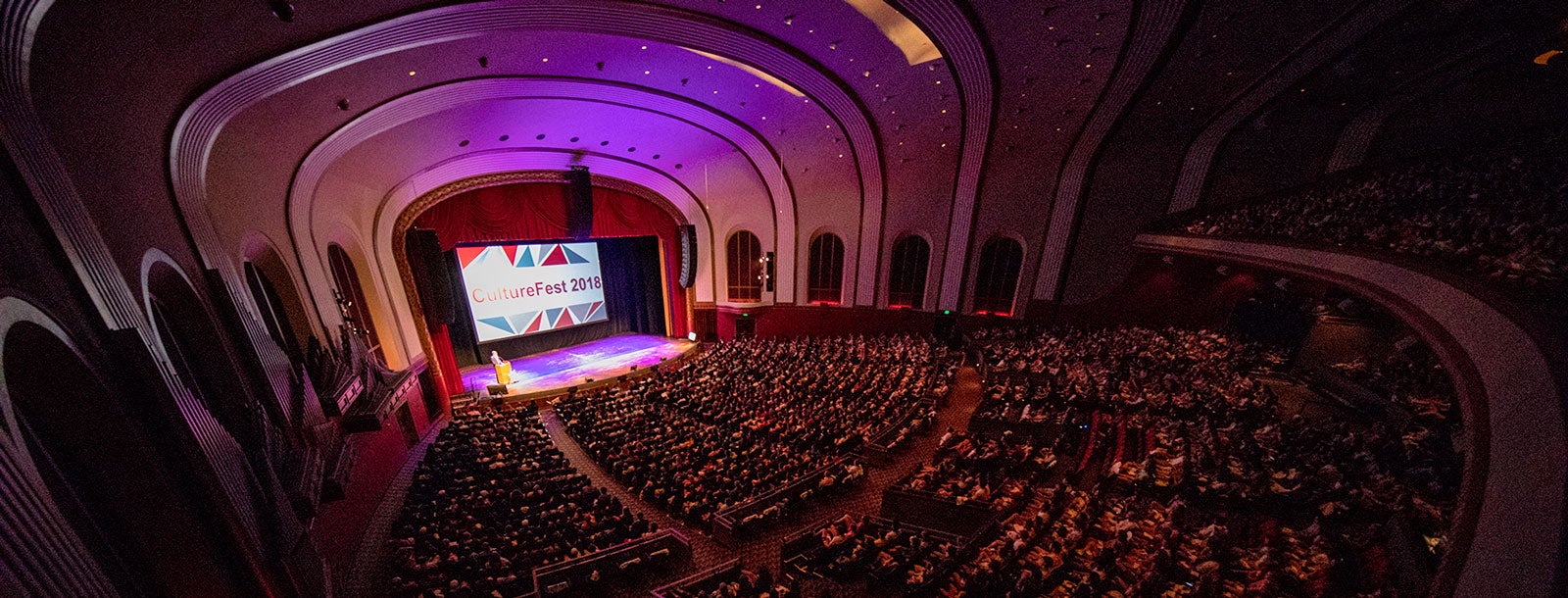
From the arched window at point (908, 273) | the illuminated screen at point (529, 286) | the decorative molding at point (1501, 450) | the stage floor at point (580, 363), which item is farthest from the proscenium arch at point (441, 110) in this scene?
the decorative molding at point (1501, 450)

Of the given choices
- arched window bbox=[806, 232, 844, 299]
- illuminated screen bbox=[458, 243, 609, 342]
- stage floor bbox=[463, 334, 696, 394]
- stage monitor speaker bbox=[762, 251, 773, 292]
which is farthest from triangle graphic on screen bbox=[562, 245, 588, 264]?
arched window bbox=[806, 232, 844, 299]

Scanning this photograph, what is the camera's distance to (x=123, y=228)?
5219 mm

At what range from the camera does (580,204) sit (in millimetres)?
16219

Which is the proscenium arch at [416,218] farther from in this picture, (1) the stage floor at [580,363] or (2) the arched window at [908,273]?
(2) the arched window at [908,273]

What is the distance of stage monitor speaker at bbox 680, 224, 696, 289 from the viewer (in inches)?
757

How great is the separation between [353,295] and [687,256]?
1045 centimetres

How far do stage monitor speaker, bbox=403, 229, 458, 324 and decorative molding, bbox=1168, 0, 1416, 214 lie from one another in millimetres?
21109

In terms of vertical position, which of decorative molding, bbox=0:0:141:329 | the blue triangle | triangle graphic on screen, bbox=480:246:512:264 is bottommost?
the blue triangle

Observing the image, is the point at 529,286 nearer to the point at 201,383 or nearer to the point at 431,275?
the point at 431,275

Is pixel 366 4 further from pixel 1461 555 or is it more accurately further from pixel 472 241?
pixel 1461 555

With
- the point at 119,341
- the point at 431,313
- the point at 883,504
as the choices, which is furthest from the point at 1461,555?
the point at 431,313

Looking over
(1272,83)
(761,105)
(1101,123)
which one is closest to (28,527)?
(761,105)

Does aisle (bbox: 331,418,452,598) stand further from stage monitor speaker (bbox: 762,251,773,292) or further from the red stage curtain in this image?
stage monitor speaker (bbox: 762,251,773,292)

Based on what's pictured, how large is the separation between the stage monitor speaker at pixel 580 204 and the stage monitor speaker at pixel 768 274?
6532mm
